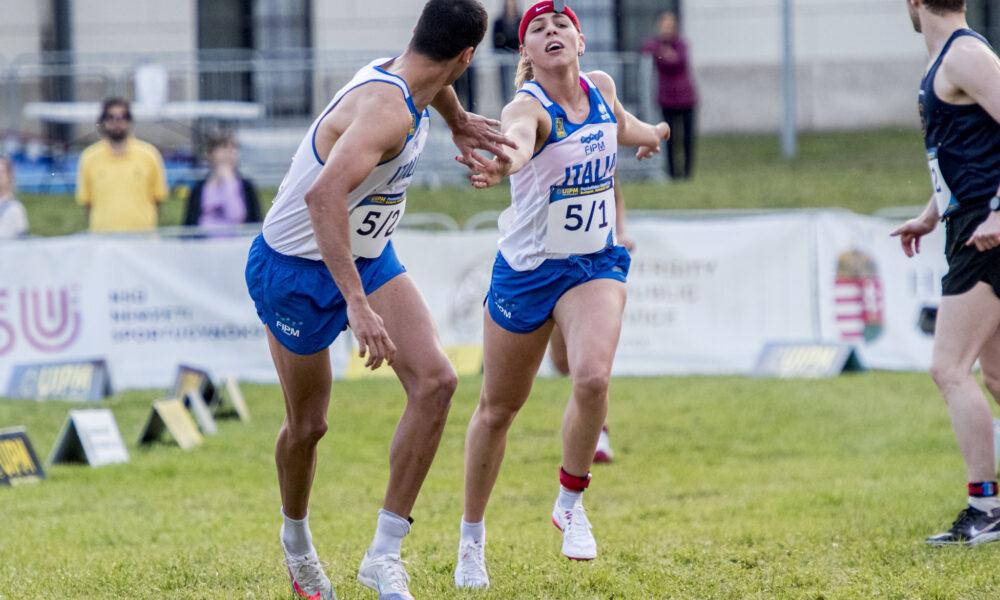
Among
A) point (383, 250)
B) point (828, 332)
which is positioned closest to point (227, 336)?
point (828, 332)

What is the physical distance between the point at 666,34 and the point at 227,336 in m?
8.79

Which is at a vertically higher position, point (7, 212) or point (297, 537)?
point (297, 537)

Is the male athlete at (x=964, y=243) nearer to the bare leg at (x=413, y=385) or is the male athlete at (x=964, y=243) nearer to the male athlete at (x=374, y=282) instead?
the male athlete at (x=374, y=282)

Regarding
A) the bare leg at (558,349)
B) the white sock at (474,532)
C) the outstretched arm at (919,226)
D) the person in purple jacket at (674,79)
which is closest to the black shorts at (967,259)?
the outstretched arm at (919,226)

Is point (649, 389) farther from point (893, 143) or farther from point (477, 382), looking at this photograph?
point (893, 143)

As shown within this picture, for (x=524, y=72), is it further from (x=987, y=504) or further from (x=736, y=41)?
(x=736, y=41)

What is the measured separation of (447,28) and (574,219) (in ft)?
3.58

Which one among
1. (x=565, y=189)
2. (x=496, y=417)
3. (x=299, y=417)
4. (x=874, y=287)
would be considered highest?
(x=565, y=189)

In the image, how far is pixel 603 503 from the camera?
7121 millimetres

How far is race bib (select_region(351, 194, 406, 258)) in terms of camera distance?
467cm

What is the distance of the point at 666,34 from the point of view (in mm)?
17672

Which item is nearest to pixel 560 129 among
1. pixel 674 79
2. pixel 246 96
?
pixel 674 79

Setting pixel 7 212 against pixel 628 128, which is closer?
pixel 628 128

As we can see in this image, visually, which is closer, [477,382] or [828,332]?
[477,382]
